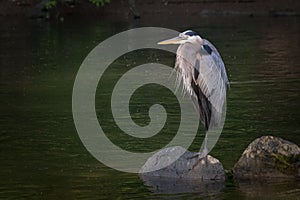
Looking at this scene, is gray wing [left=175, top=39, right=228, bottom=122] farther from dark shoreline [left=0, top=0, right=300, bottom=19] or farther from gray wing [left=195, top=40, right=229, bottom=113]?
dark shoreline [left=0, top=0, right=300, bottom=19]

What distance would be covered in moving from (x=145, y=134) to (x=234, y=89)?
14.2ft

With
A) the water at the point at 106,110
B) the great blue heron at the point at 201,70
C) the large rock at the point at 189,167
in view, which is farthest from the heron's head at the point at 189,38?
the water at the point at 106,110

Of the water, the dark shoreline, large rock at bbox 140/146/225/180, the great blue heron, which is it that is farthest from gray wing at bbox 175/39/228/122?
the dark shoreline

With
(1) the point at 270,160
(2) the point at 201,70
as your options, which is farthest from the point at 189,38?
(1) the point at 270,160

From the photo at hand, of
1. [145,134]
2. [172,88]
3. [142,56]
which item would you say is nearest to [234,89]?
[172,88]

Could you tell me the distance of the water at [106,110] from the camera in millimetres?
10672

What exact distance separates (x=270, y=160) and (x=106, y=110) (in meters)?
5.73

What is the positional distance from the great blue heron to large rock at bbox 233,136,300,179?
0.55m

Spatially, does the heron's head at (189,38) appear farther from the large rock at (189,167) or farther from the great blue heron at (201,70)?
the large rock at (189,167)

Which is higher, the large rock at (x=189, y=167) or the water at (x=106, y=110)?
the large rock at (x=189, y=167)

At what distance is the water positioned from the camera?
10672 mm

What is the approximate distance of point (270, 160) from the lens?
424 inches

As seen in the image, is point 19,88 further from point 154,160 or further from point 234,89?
point 154,160

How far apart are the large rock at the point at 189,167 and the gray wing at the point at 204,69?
0.82 m
